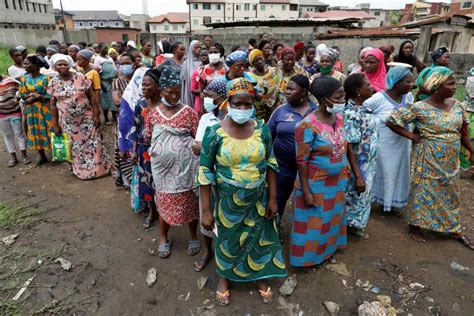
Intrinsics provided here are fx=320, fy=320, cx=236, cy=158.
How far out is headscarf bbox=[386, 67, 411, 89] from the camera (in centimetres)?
333

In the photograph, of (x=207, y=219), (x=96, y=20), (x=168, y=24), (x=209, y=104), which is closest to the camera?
(x=207, y=219)

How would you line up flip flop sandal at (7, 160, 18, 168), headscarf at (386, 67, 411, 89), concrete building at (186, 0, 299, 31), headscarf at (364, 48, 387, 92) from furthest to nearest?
concrete building at (186, 0, 299, 31) < flip flop sandal at (7, 160, 18, 168) < headscarf at (364, 48, 387, 92) < headscarf at (386, 67, 411, 89)

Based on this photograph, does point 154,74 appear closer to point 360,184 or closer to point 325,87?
point 325,87

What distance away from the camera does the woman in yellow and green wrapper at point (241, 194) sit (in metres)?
2.38

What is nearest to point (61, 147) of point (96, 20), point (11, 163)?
point (11, 163)

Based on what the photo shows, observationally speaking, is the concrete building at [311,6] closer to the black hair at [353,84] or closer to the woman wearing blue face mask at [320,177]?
the black hair at [353,84]

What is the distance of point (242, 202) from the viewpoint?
2467 mm

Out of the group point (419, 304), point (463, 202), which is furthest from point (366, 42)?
point (419, 304)

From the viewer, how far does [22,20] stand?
37062mm

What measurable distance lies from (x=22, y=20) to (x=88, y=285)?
147ft

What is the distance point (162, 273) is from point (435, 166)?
295cm

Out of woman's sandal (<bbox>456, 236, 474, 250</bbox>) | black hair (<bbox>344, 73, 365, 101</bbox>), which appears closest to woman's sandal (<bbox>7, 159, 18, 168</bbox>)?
Result: black hair (<bbox>344, 73, 365, 101</bbox>)

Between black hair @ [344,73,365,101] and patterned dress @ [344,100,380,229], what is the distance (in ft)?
0.25

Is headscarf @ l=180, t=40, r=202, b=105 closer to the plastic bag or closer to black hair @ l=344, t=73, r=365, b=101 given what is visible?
black hair @ l=344, t=73, r=365, b=101
